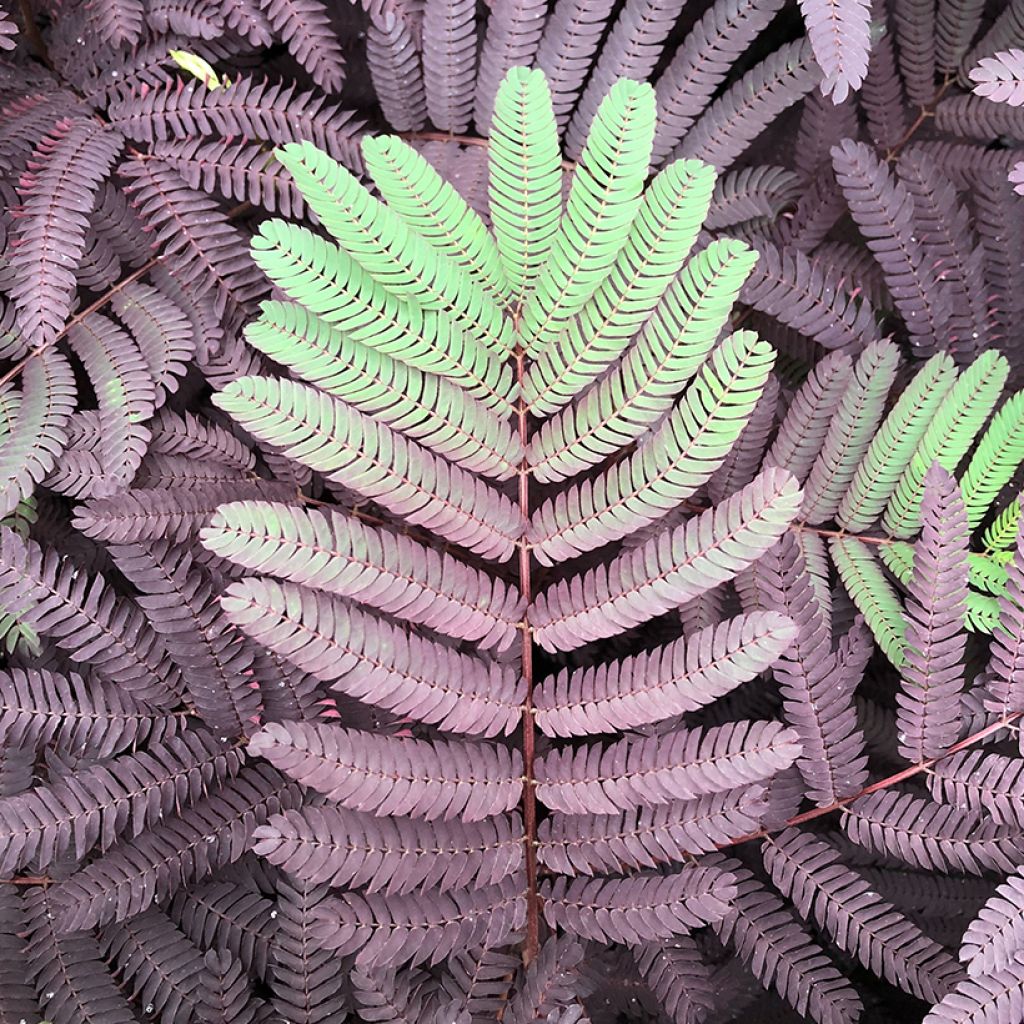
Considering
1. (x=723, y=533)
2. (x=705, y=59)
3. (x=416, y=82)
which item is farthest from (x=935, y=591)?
(x=416, y=82)

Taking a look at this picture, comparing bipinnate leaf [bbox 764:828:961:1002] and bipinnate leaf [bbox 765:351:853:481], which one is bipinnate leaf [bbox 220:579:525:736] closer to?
bipinnate leaf [bbox 764:828:961:1002]

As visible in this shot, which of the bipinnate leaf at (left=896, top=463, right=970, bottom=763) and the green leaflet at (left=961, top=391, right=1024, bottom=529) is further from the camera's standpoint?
the green leaflet at (left=961, top=391, right=1024, bottom=529)

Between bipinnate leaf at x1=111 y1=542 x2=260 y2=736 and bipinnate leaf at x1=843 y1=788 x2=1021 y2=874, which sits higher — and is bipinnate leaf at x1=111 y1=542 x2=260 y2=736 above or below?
below

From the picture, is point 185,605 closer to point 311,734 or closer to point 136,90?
point 311,734

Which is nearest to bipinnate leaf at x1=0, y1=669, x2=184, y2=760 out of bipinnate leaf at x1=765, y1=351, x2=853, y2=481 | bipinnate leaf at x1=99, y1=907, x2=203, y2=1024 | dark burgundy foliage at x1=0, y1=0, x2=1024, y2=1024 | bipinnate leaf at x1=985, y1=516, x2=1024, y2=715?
dark burgundy foliage at x1=0, y1=0, x2=1024, y2=1024

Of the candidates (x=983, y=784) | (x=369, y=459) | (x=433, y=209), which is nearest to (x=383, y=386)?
(x=369, y=459)

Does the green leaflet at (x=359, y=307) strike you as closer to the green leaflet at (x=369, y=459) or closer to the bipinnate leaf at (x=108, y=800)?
the green leaflet at (x=369, y=459)

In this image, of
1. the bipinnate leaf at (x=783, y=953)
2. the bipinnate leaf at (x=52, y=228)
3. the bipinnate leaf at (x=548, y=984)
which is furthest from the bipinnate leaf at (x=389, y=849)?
the bipinnate leaf at (x=52, y=228)
